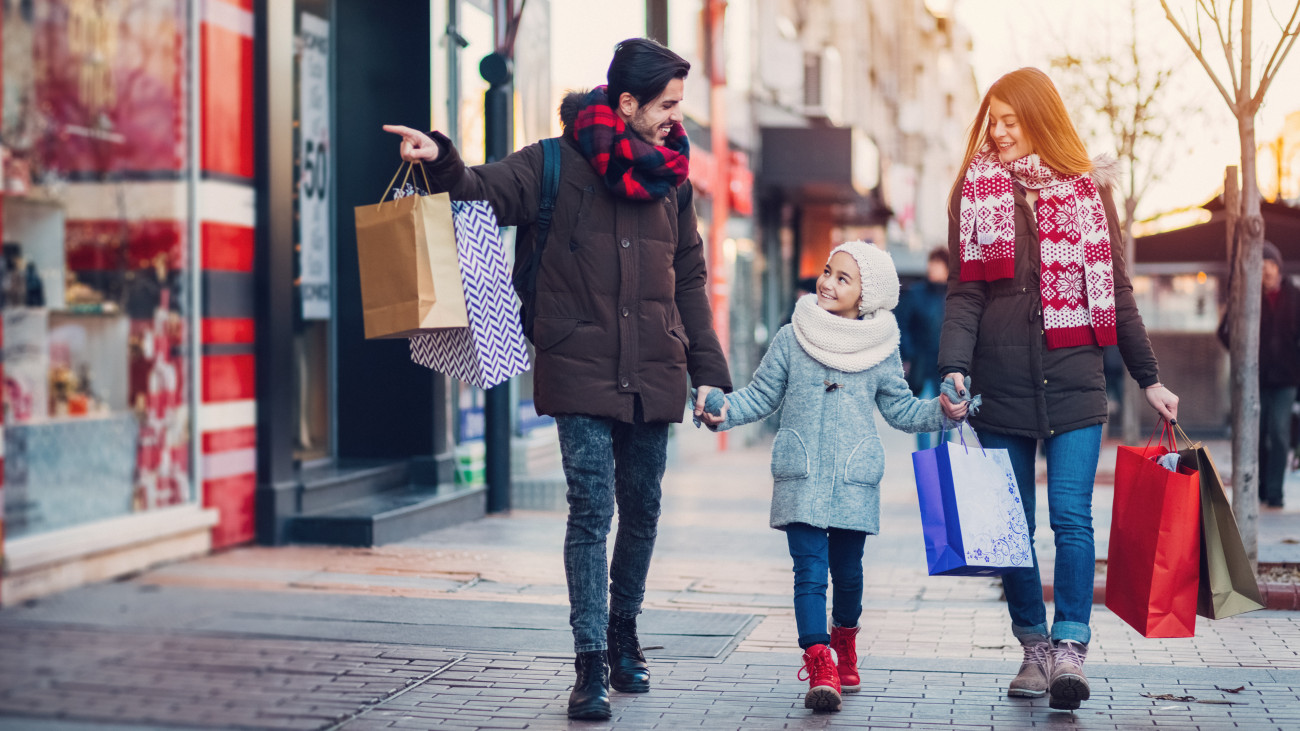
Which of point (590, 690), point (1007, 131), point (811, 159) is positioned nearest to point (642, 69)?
point (1007, 131)

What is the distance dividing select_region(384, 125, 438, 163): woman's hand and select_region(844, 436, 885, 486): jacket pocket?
1.54 m

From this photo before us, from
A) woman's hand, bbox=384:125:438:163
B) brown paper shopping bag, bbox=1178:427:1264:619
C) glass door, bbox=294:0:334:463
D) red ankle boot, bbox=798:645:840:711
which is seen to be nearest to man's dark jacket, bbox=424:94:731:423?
woman's hand, bbox=384:125:438:163

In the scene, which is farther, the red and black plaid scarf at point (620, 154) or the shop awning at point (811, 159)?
the shop awning at point (811, 159)

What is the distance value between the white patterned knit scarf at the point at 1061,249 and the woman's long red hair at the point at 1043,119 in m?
0.04

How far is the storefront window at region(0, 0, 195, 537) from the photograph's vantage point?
4133 mm

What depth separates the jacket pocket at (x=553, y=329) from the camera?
4250 mm

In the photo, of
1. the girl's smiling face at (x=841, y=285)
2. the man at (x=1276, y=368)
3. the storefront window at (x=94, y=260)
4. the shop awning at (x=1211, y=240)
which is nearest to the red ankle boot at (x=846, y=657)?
the girl's smiling face at (x=841, y=285)

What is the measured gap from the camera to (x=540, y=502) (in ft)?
32.2

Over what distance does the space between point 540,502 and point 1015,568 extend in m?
5.84

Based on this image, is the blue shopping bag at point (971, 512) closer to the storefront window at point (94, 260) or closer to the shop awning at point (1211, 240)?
the storefront window at point (94, 260)

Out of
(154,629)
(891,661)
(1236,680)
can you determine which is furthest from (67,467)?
(1236,680)

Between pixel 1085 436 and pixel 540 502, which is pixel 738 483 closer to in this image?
pixel 540 502

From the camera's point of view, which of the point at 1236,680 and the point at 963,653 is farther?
the point at 963,653

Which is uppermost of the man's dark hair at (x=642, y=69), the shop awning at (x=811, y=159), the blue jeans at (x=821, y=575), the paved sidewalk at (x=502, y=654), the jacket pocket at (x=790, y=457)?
the shop awning at (x=811, y=159)
